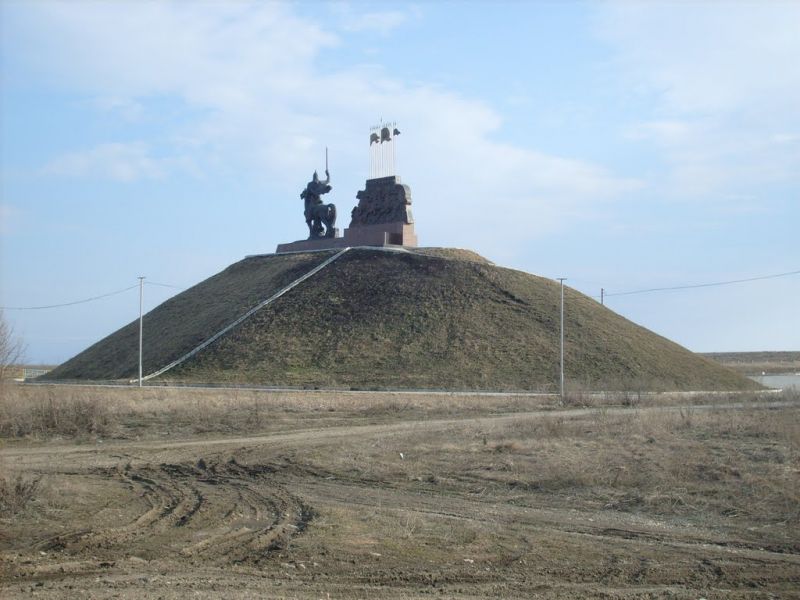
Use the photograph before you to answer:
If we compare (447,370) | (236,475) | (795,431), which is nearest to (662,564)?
(236,475)

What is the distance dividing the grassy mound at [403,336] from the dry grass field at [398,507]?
22074 mm

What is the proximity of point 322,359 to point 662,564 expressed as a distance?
134 ft

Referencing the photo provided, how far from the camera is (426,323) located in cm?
5369

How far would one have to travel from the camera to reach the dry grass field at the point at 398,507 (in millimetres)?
8633

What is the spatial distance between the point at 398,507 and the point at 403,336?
129 ft

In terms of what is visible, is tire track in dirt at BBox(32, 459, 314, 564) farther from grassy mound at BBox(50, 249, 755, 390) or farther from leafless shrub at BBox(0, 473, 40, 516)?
grassy mound at BBox(50, 249, 755, 390)

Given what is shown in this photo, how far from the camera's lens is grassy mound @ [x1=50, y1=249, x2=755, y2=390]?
47344 mm

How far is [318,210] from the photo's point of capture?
6538 centimetres

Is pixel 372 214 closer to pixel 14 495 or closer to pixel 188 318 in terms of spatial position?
pixel 188 318

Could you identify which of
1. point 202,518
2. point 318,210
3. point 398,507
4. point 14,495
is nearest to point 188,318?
point 318,210

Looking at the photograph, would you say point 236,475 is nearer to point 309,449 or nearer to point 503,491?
point 309,449

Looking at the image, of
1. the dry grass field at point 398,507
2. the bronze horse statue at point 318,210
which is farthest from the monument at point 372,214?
the dry grass field at point 398,507

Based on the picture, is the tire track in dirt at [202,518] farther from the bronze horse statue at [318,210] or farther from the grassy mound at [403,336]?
the bronze horse statue at [318,210]

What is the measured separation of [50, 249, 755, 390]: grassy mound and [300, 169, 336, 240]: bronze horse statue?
2.56m
